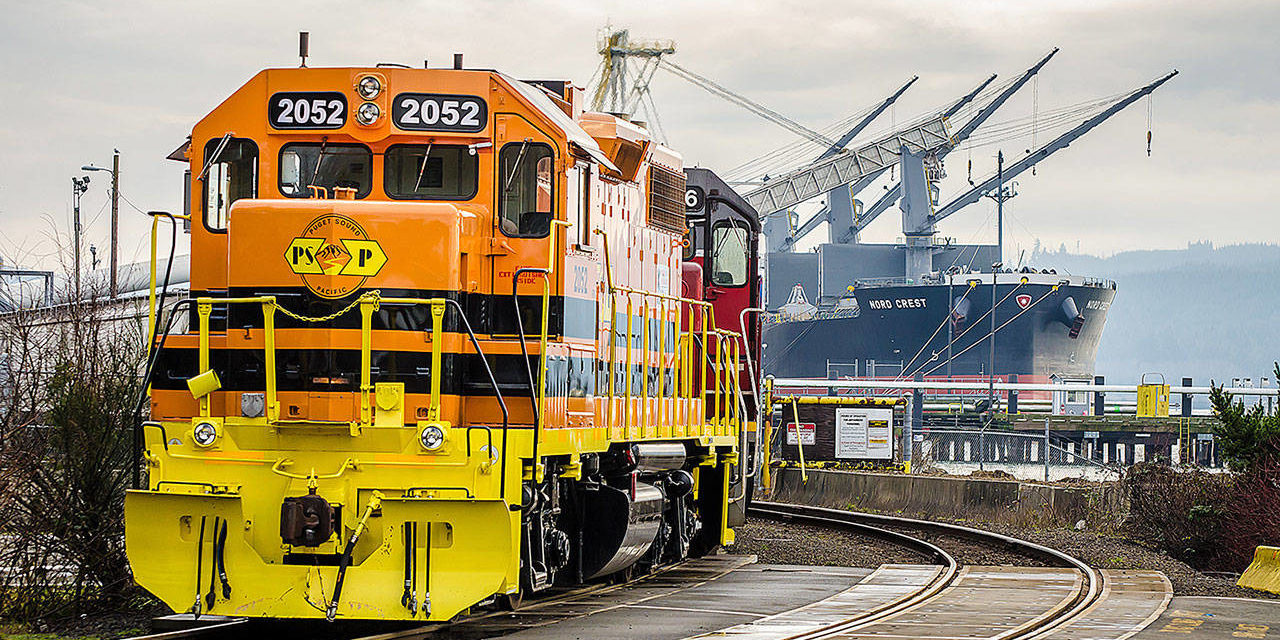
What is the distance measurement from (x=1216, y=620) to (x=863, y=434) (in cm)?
1519

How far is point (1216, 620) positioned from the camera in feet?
34.9

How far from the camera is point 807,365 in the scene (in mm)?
88625

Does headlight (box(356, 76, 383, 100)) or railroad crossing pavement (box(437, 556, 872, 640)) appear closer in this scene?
headlight (box(356, 76, 383, 100))

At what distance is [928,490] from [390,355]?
14321 millimetres

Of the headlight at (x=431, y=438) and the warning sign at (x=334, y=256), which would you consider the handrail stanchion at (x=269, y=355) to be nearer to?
the warning sign at (x=334, y=256)

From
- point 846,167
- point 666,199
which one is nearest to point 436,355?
point 666,199

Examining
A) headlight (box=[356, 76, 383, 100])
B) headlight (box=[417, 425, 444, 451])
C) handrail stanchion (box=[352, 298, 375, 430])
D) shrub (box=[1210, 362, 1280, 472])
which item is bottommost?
shrub (box=[1210, 362, 1280, 472])

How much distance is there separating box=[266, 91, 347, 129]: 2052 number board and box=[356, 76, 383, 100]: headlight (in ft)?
0.39

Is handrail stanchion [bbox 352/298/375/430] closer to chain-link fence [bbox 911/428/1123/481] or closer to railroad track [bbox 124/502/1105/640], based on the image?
railroad track [bbox 124/502/1105/640]

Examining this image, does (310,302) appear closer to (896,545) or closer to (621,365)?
(621,365)

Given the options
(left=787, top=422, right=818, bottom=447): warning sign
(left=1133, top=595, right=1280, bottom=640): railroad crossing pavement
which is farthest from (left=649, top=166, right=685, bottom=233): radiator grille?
Answer: (left=787, top=422, right=818, bottom=447): warning sign

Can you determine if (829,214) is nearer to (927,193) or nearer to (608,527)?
(927,193)

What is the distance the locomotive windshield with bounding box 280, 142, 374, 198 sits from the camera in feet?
30.2

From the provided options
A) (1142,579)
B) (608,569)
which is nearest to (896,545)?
(1142,579)
